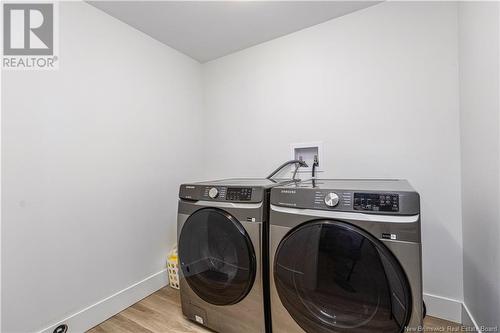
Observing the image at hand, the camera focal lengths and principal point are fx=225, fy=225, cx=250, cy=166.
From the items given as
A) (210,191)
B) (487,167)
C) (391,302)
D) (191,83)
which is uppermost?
(191,83)

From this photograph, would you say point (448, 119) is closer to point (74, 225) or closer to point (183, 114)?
point (183, 114)

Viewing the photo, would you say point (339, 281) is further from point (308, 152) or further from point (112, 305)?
point (112, 305)

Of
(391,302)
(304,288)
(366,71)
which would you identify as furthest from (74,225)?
(366,71)

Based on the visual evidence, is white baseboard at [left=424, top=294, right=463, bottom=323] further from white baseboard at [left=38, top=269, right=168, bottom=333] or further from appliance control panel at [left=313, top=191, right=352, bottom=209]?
white baseboard at [left=38, top=269, right=168, bottom=333]

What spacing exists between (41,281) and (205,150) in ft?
4.91

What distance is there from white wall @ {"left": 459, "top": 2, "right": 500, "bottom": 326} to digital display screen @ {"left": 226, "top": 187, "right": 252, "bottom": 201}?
103cm

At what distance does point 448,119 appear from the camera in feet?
4.35

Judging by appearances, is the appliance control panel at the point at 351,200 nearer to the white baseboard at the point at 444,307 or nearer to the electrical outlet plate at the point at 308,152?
the electrical outlet plate at the point at 308,152

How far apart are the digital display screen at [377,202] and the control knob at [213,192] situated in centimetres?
71

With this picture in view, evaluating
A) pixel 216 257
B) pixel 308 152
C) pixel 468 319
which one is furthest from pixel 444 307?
pixel 216 257

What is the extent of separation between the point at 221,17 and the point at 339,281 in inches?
69.4

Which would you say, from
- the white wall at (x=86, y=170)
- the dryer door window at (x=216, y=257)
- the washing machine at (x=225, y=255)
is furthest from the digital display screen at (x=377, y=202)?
the white wall at (x=86, y=170)

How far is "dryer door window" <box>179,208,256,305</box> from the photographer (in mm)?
1158

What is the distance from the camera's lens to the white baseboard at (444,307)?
132 cm
